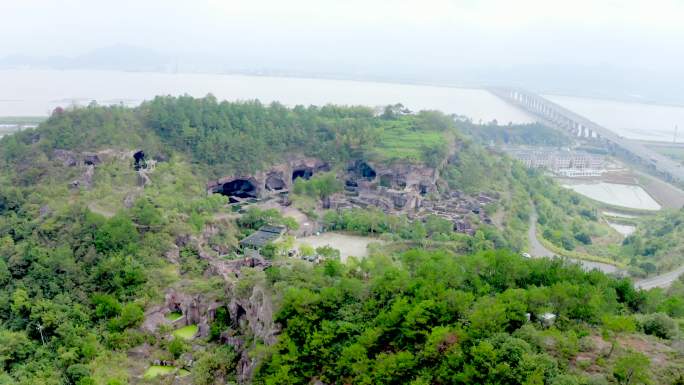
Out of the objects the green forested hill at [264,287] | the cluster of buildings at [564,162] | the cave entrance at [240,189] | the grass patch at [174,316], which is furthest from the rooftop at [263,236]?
the cluster of buildings at [564,162]

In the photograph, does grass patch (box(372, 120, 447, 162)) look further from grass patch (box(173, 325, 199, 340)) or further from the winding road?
grass patch (box(173, 325, 199, 340))

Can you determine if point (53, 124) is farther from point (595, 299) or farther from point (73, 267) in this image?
point (595, 299)

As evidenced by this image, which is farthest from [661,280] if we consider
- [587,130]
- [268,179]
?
[587,130]

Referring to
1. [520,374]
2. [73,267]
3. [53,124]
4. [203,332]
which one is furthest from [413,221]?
[53,124]

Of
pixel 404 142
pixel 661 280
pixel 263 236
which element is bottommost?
pixel 661 280

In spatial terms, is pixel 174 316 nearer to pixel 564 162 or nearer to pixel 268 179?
pixel 268 179

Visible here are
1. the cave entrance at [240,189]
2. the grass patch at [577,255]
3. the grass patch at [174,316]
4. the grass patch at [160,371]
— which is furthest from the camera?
the cave entrance at [240,189]

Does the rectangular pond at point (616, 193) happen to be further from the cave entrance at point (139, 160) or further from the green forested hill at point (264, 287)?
the cave entrance at point (139, 160)

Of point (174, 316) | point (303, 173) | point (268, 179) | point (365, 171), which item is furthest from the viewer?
point (303, 173)
